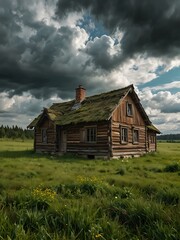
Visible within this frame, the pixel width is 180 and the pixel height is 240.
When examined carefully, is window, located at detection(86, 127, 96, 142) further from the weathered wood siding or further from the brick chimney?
the brick chimney

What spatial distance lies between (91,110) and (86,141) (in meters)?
3.20

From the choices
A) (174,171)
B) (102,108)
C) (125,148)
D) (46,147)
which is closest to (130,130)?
(125,148)

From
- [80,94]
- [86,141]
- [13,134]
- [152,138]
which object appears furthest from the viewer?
[13,134]

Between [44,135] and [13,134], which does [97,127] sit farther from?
[13,134]

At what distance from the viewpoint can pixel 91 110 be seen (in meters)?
25.2

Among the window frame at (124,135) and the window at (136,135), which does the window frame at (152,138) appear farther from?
the window frame at (124,135)

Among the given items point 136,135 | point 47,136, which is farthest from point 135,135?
point 47,136

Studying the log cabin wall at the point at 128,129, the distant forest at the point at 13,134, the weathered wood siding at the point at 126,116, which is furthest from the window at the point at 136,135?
the distant forest at the point at 13,134

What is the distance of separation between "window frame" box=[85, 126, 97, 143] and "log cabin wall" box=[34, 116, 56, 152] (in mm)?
4428

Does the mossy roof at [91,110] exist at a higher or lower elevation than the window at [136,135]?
higher

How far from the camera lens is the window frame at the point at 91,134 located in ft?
78.1

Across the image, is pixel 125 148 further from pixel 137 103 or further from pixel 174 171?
pixel 174 171

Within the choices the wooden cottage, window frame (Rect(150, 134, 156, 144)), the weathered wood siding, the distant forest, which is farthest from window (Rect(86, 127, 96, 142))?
the distant forest

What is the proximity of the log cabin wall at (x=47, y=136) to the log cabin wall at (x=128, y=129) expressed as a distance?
7.14 m
